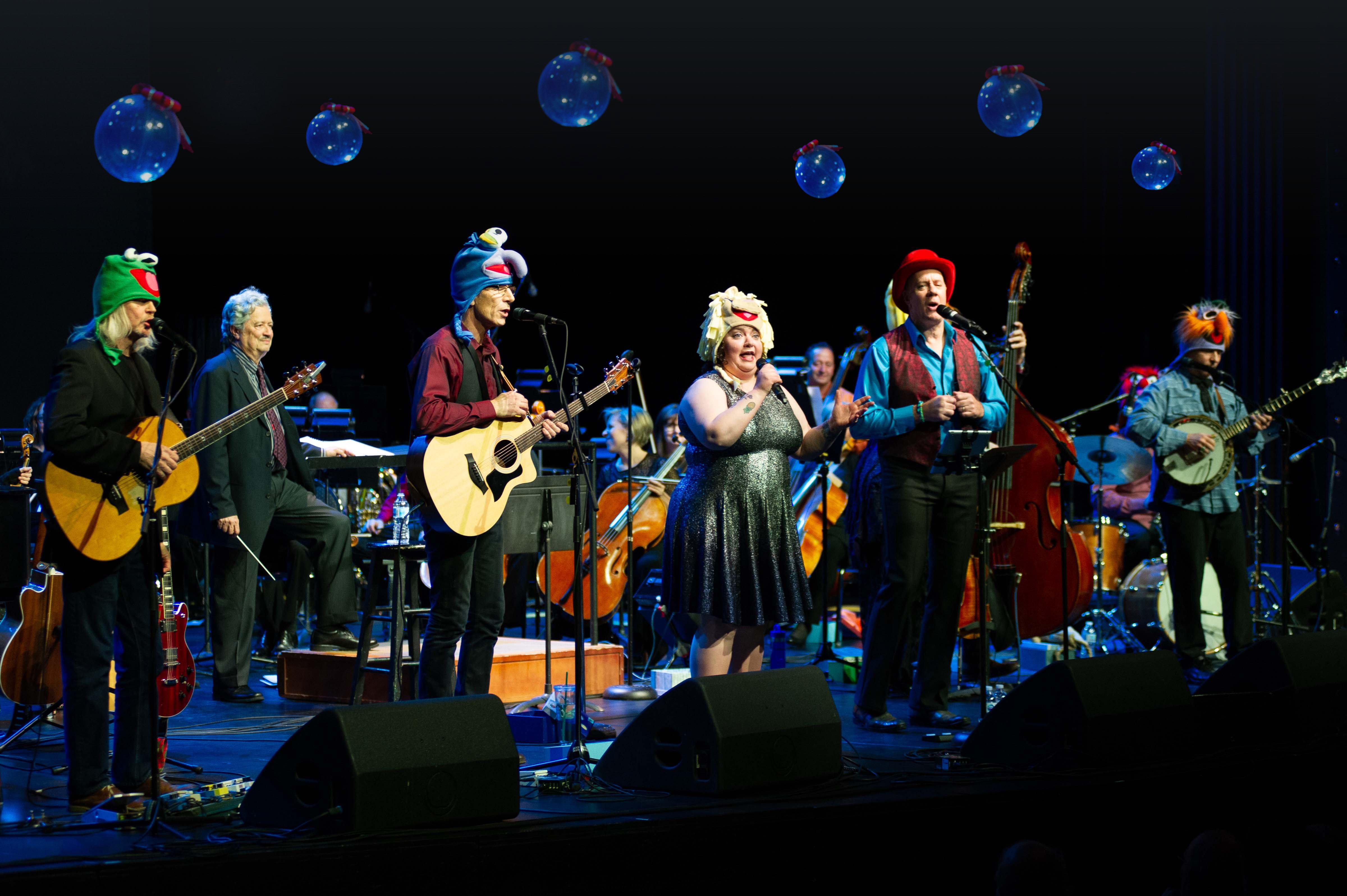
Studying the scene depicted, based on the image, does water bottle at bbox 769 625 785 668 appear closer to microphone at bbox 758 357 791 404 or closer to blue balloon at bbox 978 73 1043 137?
microphone at bbox 758 357 791 404

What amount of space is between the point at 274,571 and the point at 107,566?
11.1 ft

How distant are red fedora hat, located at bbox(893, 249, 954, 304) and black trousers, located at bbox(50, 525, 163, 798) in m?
2.93

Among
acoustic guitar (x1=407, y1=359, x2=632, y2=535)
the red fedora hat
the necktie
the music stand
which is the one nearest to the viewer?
acoustic guitar (x1=407, y1=359, x2=632, y2=535)

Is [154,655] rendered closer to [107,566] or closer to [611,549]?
[107,566]

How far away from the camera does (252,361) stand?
5.89 m

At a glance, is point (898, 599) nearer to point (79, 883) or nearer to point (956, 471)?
point (956, 471)

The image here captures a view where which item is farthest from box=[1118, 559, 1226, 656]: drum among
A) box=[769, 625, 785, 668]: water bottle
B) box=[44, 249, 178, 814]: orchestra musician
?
box=[44, 249, 178, 814]: orchestra musician

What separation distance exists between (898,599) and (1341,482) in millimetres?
4746

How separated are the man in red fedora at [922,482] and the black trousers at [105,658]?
8.35ft

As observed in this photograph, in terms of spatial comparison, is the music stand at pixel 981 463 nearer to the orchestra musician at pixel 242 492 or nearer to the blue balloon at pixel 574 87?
the orchestra musician at pixel 242 492

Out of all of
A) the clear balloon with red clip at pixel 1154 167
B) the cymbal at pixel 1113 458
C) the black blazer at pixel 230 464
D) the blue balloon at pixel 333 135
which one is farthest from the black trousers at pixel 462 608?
the clear balloon with red clip at pixel 1154 167

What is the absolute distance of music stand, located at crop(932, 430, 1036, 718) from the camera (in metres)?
4.61

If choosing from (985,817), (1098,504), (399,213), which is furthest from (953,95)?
(985,817)

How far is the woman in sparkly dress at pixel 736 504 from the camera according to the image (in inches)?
171
